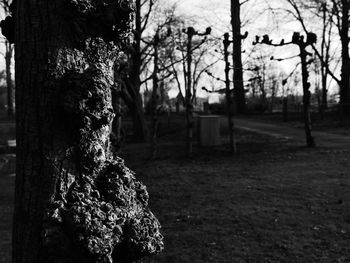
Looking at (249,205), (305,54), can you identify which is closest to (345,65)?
(305,54)

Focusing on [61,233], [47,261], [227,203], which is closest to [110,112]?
[61,233]

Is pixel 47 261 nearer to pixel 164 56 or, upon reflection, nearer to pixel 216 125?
pixel 216 125

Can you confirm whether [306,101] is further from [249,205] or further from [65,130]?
[65,130]

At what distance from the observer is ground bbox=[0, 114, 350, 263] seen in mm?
5039

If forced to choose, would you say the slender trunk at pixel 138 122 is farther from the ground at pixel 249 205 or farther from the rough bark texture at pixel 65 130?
the rough bark texture at pixel 65 130

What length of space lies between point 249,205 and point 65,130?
553 centimetres

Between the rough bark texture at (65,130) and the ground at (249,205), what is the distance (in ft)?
10.5

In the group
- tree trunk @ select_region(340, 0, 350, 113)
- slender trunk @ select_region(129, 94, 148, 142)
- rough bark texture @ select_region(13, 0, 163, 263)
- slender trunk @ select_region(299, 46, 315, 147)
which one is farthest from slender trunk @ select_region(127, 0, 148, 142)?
rough bark texture @ select_region(13, 0, 163, 263)

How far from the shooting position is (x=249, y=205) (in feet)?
22.7

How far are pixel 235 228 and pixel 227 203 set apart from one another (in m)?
1.30

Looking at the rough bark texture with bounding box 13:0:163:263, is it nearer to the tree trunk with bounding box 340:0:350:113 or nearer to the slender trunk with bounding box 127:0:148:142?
the slender trunk with bounding box 127:0:148:142

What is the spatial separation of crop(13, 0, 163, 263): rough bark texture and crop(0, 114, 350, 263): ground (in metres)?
3.19

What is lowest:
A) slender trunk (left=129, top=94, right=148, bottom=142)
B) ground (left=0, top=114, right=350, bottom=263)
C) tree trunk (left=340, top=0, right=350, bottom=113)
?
ground (left=0, top=114, right=350, bottom=263)

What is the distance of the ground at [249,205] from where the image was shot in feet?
16.5
